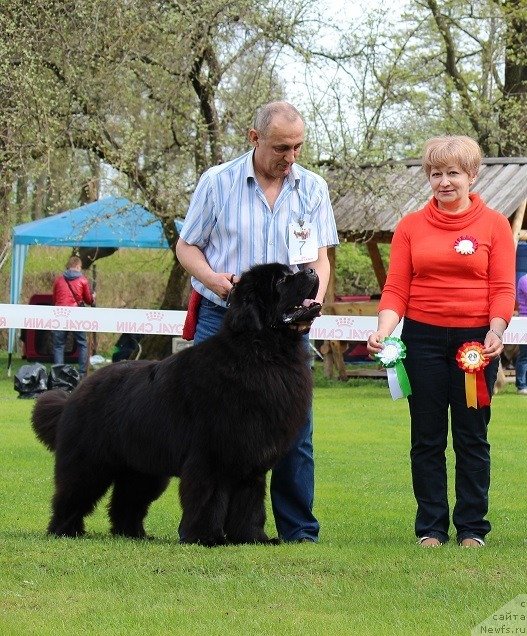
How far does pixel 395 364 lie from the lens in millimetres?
5414

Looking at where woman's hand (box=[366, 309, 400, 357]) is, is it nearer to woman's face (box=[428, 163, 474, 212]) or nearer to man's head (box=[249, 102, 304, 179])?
woman's face (box=[428, 163, 474, 212])

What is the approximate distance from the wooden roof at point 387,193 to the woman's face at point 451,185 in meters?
12.0

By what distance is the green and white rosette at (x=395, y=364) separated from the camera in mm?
5352

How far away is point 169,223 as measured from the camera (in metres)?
18.8

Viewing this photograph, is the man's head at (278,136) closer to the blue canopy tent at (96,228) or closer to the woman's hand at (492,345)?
the woman's hand at (492,345)

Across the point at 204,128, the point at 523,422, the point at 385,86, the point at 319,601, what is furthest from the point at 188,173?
the point at 319,601

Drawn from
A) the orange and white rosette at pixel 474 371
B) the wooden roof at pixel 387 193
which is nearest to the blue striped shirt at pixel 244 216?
the orange and white rosette at pixel 474 371

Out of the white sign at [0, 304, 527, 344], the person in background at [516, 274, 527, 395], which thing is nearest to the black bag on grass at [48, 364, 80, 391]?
the white sign at [0, 304, 527, 344]

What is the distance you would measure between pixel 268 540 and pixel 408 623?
5.56 ft

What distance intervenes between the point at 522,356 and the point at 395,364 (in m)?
10.9

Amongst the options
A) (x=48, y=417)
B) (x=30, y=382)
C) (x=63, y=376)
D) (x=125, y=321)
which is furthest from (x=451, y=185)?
(x=30, y=382)

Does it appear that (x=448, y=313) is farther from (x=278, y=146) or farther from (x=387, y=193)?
(x=387, y=193)

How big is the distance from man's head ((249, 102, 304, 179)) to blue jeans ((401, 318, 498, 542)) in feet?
3.31

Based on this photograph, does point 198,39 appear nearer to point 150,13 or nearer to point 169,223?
point 150,13
